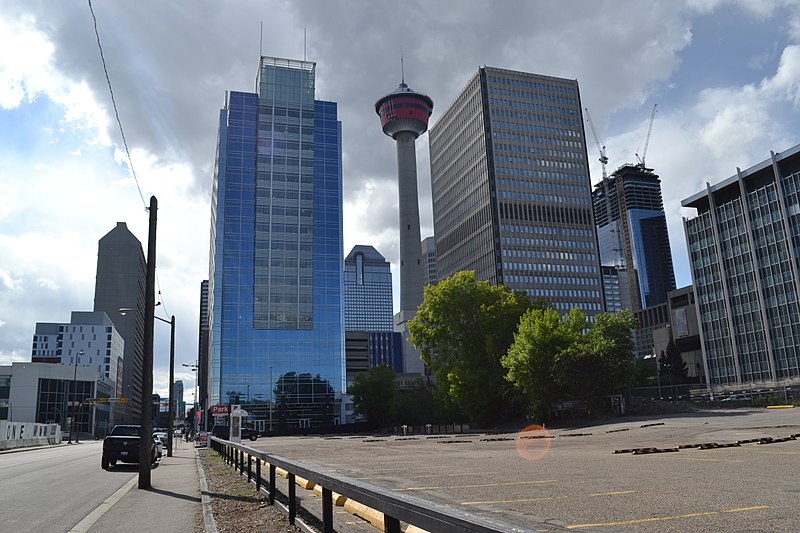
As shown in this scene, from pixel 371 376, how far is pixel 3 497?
8806 cm

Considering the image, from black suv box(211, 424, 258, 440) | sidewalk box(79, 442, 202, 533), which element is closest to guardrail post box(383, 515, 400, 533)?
sidewalk box(79, 442, 202, 533)

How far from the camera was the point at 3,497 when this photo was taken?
14.9m

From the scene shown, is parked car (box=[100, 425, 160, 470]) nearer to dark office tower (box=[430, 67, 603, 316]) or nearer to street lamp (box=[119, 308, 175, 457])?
street lamp (box=[119, 308, 175, 457])

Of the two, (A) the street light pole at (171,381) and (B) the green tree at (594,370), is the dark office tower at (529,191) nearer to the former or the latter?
(B) the green tree at (594,370)

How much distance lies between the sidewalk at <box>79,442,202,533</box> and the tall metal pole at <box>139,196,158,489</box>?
2.21 feet

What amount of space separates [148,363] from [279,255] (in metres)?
108

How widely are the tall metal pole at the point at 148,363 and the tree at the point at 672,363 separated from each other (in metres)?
114

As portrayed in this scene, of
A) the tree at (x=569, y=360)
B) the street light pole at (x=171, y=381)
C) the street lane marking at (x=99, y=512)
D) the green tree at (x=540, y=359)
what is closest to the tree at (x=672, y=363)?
the tree at (x=569, y=360)

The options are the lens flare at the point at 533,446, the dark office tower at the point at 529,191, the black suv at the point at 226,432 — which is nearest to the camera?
the lens flare at the point at 533,446

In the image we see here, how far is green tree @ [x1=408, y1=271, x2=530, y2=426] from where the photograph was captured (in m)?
59.2

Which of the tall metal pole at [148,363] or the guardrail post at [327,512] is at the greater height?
the tall metal pole at [148,363]

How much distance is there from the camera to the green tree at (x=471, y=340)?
59.2 metres

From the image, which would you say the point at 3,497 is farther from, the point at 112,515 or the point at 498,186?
the point at 498,186

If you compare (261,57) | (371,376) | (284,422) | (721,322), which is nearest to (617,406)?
(371,376)
